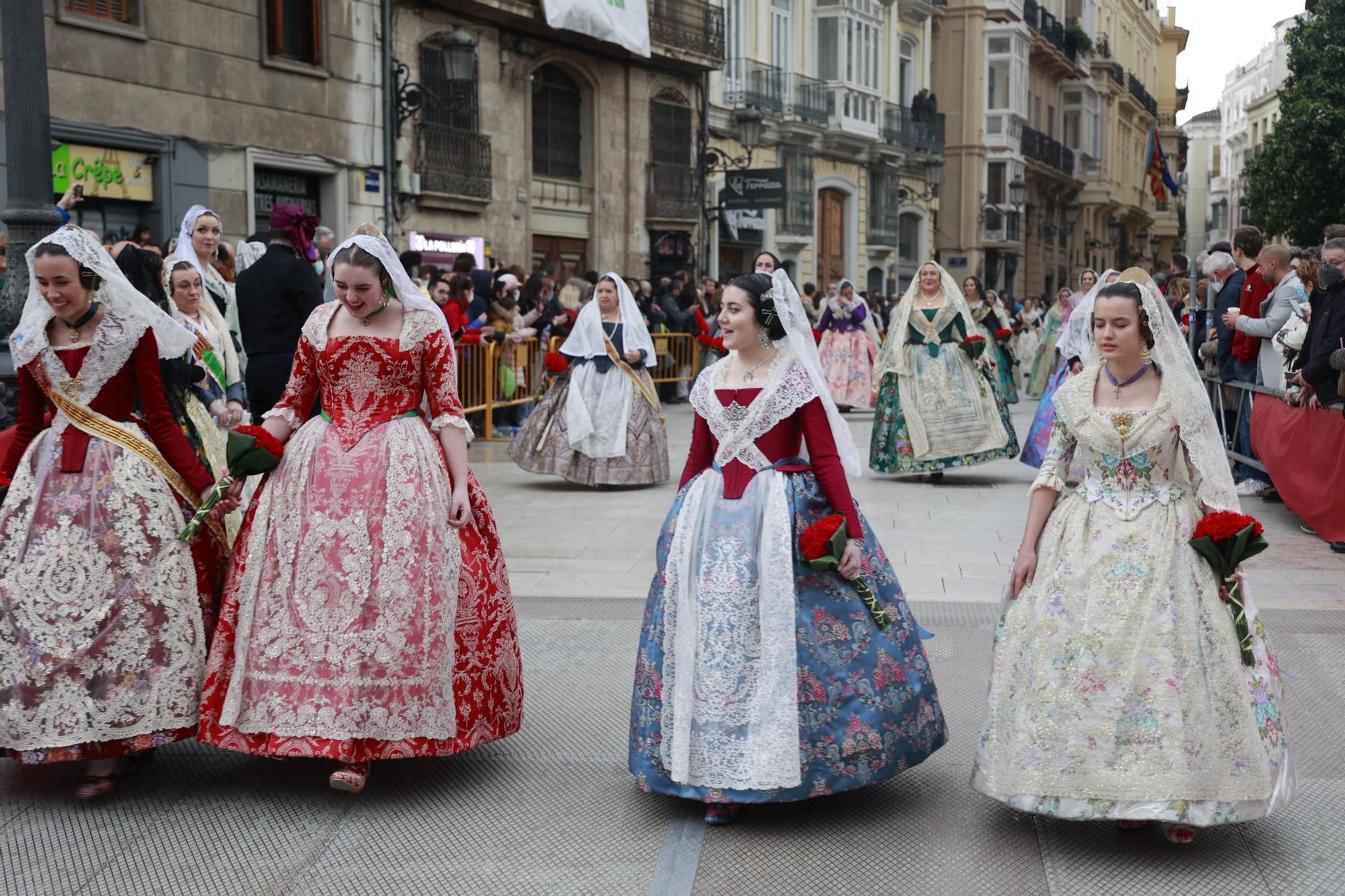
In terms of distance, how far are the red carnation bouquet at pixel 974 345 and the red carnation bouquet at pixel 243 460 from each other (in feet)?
24.6

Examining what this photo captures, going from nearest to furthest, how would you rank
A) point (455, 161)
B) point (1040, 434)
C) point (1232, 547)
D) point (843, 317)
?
point (1232, 547) < point (1040, 434) < point (843, 317) < point (455, 161)

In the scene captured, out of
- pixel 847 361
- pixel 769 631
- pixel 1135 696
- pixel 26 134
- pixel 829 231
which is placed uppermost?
pixel 829 231

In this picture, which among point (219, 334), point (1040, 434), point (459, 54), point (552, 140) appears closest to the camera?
point (219, 334)

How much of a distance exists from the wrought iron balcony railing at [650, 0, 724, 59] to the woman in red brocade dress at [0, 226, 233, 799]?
65.2 ft

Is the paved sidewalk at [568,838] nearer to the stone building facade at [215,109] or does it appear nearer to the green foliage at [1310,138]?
the stone building facade at [215,109]

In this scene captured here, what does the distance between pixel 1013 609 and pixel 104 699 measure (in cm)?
265

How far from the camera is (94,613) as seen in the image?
439 cm

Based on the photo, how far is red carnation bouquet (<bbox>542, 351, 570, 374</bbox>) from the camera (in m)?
11.2

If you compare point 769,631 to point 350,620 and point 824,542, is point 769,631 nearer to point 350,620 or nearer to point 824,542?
point 824,542

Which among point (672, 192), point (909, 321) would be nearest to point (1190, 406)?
point (909, 321)

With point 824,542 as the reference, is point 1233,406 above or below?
below

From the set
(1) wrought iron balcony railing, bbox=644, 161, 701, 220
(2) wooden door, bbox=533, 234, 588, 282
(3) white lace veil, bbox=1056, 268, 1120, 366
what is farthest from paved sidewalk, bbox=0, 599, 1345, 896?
(1) wrought iron balcony railing, bbox=644, 161, 701, 220

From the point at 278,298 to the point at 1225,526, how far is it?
17.4 ft

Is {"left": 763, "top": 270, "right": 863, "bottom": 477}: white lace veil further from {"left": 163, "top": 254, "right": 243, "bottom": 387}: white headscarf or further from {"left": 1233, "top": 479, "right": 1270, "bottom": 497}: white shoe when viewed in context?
{"left": 1233, "top": 479, "right": 1270, "bottom": 497}: white shoe
